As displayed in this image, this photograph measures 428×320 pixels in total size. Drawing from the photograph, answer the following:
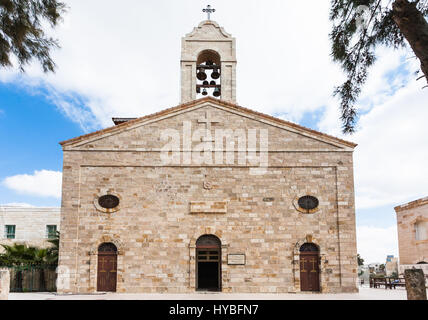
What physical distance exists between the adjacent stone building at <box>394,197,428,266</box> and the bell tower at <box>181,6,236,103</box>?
12.7m

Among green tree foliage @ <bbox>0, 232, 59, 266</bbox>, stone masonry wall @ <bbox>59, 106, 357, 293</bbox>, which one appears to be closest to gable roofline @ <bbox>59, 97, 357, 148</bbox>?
stone masonry wall @ <bbox>59, 106, 357, 293</bbox>

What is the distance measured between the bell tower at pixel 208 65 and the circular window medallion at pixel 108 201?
17.7 ft

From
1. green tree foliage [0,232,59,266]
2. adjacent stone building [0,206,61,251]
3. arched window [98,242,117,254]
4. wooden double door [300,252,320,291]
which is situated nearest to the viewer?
wooden double door [300,252,320,291]

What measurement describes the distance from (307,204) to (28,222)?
22.9 metres

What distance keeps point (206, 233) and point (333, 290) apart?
5585mm

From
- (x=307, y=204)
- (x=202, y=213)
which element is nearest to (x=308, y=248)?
(x=307, y=204)

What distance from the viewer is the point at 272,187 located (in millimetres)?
18031

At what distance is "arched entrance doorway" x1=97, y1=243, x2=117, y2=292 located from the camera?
56.7ft

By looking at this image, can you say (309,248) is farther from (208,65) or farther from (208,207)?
(208,65)

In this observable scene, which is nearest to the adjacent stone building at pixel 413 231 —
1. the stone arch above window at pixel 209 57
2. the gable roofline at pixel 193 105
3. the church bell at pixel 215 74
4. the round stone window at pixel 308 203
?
the gable roofline at pixel 193 105

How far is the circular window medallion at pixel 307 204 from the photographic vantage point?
17.8m

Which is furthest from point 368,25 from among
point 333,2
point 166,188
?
point 166,188

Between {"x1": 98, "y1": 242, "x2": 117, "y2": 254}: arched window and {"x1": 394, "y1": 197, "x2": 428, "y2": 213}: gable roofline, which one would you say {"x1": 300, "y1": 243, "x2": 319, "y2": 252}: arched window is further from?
{"x1": 394, "y1": 197, "x2": 428, "y2": 213}: gable roofline

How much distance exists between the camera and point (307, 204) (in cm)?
1792
